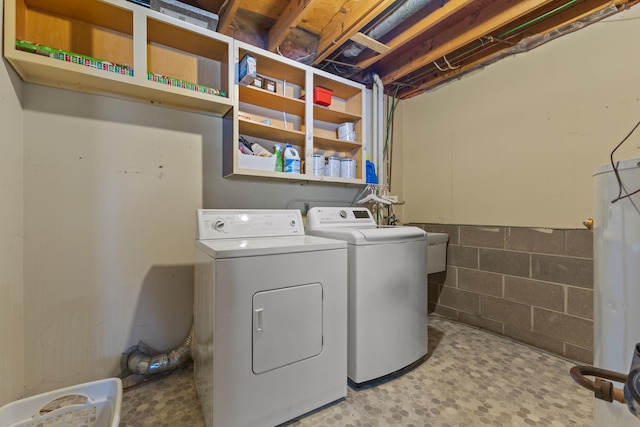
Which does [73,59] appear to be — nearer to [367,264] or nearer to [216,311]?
[216,311]

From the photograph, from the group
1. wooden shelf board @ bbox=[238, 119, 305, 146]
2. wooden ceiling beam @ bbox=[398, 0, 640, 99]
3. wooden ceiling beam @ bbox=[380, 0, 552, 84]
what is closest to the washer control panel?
wooden shelf board @ bbox=[238, 119, 305, 146]

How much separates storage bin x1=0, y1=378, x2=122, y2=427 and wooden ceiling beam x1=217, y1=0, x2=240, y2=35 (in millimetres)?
2029

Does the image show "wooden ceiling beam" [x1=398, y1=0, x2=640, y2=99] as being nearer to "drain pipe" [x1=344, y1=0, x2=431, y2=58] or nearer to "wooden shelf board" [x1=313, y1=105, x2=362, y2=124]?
"drain pipe" [x1=344, y1=0, x2=431, y2=58]

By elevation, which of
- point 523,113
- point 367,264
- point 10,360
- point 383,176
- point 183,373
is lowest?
point 183,373

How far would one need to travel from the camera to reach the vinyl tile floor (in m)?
1.29

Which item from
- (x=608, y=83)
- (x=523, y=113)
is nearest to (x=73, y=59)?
(x=523, y=113)

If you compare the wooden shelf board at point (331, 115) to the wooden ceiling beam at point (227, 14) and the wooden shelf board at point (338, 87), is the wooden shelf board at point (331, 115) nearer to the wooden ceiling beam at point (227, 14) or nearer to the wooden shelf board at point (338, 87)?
the wooden shelf board at point (338, 87)

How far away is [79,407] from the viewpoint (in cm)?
113

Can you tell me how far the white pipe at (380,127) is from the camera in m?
2.59

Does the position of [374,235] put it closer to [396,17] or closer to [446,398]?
[446,398]

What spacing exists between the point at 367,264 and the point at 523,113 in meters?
1.71

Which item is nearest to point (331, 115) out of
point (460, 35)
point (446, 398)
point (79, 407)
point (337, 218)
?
point (337, 218)

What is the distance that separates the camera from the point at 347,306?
1.52m

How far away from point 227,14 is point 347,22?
77 cm
